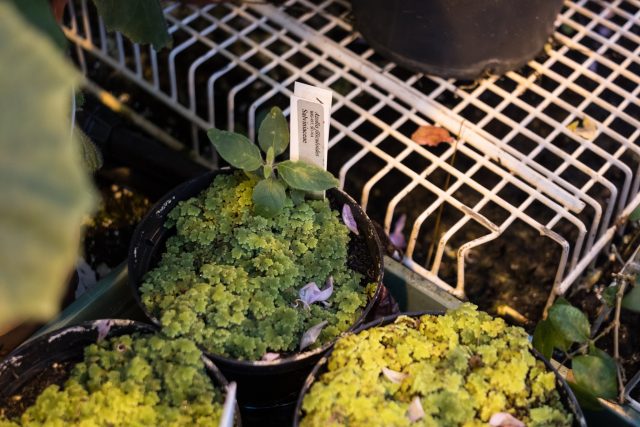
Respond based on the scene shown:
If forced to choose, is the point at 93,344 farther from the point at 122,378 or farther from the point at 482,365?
the point at 482,365

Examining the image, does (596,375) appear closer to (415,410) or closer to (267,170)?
(415,410)

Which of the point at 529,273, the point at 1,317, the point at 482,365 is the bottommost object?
the point at 529,273

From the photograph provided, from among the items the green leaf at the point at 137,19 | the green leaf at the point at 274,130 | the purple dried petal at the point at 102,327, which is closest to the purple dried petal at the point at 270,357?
the purple dried petal at the point at 102,327

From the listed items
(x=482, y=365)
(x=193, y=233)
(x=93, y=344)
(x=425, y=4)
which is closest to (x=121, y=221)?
(x=193, y=233)

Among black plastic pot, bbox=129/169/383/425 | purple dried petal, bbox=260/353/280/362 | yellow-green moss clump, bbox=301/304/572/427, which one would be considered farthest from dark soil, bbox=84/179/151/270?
yellow-green moss clump, bbox=301/304/572/427

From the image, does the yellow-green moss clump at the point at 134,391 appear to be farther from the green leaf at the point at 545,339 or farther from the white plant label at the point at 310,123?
the green leaf at the point at 545,339

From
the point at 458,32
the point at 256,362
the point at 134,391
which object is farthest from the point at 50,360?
the point at 458,32
